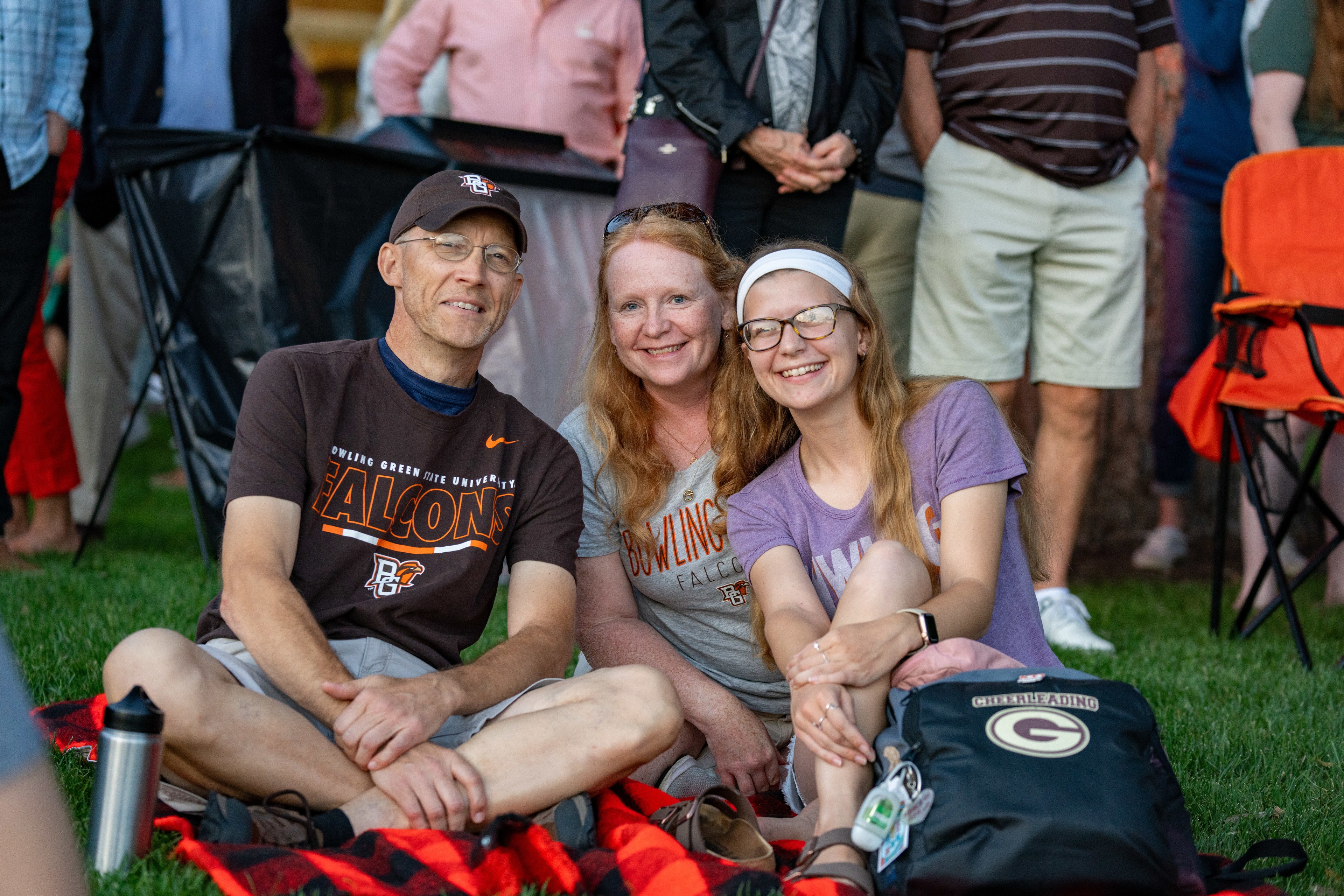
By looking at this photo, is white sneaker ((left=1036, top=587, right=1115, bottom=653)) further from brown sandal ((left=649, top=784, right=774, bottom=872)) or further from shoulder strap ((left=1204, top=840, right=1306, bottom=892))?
brown sandal ((left=649, top=784, right=774, bottom=872))

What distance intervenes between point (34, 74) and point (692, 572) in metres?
2.80

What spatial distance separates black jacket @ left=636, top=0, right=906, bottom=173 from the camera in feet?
12.0

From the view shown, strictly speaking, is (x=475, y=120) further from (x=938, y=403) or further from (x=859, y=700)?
(x=859, y=700)

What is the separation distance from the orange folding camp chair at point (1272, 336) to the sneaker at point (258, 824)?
2.99 metres

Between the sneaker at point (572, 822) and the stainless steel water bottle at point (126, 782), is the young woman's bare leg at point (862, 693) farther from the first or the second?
the stainless steel water bottle at point (126, 782)

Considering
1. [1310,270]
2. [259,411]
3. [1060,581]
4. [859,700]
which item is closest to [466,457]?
[259,411]

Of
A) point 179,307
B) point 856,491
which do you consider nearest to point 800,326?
point 856,491

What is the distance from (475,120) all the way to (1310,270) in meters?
3.23

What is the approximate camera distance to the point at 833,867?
2.03m

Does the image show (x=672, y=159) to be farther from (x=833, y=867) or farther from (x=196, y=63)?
(x=196, y=63)

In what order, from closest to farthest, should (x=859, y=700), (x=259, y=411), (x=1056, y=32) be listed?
(x=859, y=700) → (x=259, y=411) → (x=1056, y=32)

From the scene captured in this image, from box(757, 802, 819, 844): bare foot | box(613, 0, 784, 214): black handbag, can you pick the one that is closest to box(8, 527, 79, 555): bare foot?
box(613, 0, 784, 214): black handbag

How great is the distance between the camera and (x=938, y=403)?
2686 mm

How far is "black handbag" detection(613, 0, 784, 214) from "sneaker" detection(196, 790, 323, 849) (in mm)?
1986
